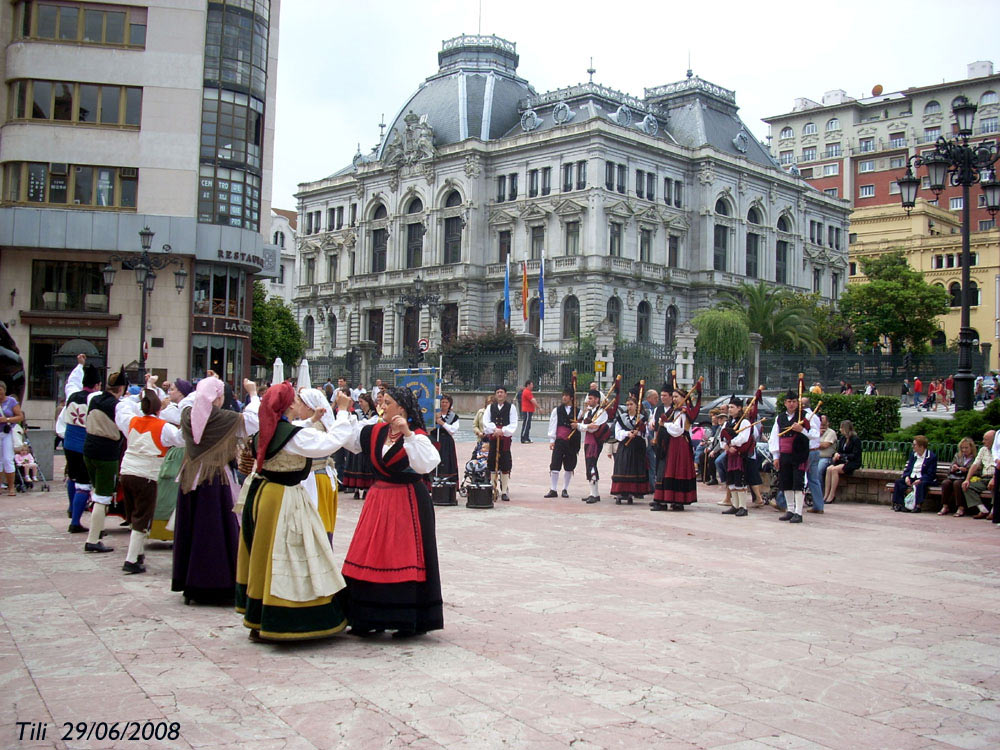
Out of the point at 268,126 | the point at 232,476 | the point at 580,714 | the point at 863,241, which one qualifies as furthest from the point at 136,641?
the point at 863,241

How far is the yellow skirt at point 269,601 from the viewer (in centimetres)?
637

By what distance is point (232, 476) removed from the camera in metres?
8.22

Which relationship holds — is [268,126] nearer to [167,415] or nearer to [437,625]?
[167,415]

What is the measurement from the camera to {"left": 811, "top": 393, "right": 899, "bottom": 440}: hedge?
18.5m

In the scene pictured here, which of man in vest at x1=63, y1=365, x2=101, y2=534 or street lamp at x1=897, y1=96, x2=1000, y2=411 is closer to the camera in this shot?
man in vest at x1=63, y1=365, x2=101, y2=534

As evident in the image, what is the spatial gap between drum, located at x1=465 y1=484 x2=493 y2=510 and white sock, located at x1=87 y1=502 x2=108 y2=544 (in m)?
5.98

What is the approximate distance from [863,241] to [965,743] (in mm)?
87726

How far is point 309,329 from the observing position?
78.6 metres

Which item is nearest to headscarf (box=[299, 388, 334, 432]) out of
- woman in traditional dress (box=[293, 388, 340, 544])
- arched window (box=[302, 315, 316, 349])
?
woman in traditional dress (box=[293, 388, 340, 544])

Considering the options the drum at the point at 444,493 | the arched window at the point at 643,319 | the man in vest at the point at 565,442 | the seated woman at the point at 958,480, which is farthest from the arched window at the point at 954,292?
the drum at the point at 444,493

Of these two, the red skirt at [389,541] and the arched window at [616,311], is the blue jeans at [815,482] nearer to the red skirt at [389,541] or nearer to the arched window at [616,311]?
the red skirt at [389,541]

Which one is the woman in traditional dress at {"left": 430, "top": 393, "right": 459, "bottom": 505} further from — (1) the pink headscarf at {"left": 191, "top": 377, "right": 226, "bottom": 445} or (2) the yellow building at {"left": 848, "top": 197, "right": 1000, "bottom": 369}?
(2) the yellow building at {"left": 848, "top": 197, "right": 1000, "bottom": 369}

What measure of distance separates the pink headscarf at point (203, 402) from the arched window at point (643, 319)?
2185 inches

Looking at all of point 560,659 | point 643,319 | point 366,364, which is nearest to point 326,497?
point 560,659
